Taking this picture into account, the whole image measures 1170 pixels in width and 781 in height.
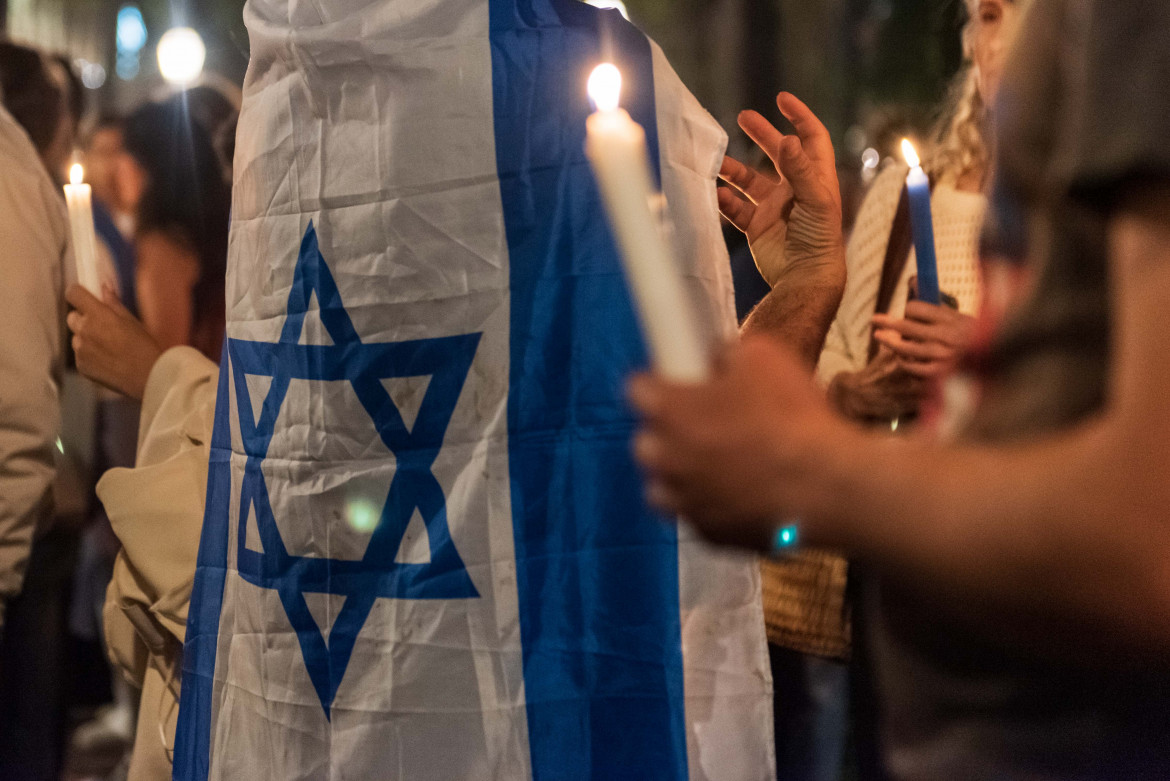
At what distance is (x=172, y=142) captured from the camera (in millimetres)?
2010

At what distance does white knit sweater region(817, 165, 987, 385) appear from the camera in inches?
71.1

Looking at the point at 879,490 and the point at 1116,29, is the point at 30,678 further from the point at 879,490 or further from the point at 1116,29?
the point at 1116,29

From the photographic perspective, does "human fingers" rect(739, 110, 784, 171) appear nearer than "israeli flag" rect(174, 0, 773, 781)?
No

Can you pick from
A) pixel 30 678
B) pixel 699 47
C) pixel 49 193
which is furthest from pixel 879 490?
pixel 699 47

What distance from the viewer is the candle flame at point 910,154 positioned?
4.30ft

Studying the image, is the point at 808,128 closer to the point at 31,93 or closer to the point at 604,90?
the point at 604,90

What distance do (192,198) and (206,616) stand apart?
0.96 meters

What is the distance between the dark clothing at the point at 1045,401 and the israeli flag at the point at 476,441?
394 millimetres

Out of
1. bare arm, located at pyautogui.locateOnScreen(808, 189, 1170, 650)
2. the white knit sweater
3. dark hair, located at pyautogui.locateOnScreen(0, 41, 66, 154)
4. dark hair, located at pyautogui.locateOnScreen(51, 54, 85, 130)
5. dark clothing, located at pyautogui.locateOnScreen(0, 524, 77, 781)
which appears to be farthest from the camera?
dark hair, located at pyautogui.locateOnScreen(51, 54, 85, 130)

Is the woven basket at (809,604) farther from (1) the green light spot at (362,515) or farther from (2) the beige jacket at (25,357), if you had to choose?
(2) the beige jacket at (25,357)

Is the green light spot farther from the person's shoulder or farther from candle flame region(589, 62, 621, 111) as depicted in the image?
the person's shoulder

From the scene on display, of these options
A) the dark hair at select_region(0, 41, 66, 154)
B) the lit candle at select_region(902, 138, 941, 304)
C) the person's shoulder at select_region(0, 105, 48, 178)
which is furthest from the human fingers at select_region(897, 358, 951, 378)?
the dark hair at select_region(0, 41, 66, 154)

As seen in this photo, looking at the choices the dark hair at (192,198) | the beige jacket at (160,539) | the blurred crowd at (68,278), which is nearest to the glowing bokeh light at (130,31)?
the blurred crowd at (68,278)

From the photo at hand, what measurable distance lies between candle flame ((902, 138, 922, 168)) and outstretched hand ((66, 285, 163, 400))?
136 centimetres
